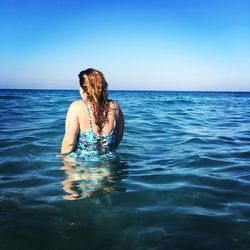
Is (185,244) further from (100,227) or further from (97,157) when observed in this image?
(97,157)

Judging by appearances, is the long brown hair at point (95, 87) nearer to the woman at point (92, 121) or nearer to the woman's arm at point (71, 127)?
the woman at point (92, 121)

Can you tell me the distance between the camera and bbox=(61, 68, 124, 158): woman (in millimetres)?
4531

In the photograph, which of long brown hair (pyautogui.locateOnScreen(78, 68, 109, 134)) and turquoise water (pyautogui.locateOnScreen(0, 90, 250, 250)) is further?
long brown hair (pyautogui.locateOnScreen(78, 68, 109, 134))

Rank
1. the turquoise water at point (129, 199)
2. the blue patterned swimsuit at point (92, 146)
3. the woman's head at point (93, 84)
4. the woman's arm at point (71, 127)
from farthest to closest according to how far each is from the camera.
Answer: the blue patterned swimsuit at point (92, 146), the woman's arm at point (71, 127), the woman's head at point (93, 84), the turquoise water at point (129, 199)

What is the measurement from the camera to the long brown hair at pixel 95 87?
4492mm

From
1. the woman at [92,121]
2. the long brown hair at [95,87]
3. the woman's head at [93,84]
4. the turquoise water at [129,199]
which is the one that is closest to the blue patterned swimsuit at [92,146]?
the woman at [92,121]

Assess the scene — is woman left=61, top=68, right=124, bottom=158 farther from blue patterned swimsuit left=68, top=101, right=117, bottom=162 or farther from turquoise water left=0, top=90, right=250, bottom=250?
turquoise water left=0, top=90, right=250, bottom=250

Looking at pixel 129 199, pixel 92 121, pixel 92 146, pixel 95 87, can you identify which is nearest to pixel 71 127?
pixel 92 121

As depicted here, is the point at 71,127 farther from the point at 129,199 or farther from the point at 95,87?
the point at 129,199

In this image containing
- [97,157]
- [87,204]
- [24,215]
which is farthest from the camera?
[97,157]

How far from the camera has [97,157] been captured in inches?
201

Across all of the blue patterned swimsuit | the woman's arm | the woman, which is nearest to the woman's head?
the woman

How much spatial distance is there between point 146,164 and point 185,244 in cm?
283

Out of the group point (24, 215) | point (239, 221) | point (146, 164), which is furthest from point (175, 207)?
point (146, 164)
